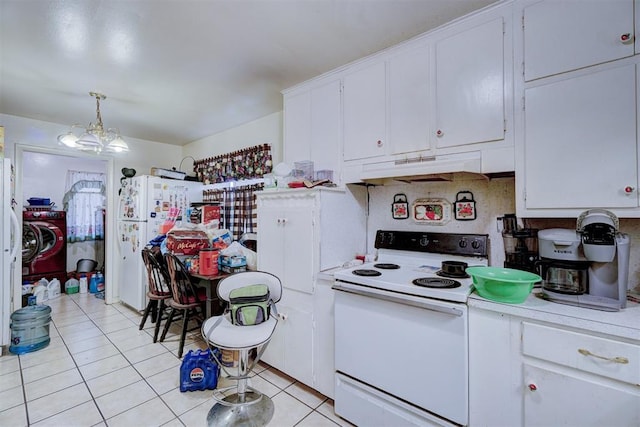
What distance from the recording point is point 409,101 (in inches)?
78.8

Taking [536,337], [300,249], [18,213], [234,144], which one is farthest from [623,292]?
[18,213]

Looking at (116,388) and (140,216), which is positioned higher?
(140,216)

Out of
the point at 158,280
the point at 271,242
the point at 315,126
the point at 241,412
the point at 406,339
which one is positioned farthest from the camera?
the point at 158,280

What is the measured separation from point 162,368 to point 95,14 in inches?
106

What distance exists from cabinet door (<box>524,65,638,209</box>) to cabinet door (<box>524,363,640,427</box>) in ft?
2.72

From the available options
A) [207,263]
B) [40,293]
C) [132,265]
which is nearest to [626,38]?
[207,263]

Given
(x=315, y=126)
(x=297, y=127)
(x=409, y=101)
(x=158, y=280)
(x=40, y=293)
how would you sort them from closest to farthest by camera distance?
(x=409, y=101) → (x=315, y=126) → (x=297, y=127) → (x=158, y=280) → (x=40, y=293)

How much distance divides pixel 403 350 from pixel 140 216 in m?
3.65

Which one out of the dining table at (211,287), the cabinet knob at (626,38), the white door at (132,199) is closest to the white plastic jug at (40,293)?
the white door at (132,199)

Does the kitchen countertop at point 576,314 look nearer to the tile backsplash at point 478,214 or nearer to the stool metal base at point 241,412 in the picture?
the tile backsplash at point 478,214

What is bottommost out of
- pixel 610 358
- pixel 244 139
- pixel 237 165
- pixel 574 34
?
pixel 610 358

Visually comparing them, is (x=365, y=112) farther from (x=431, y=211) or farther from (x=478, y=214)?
(x=478, y=214)

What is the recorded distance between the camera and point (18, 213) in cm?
348

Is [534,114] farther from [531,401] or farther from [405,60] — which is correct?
[531,401]
